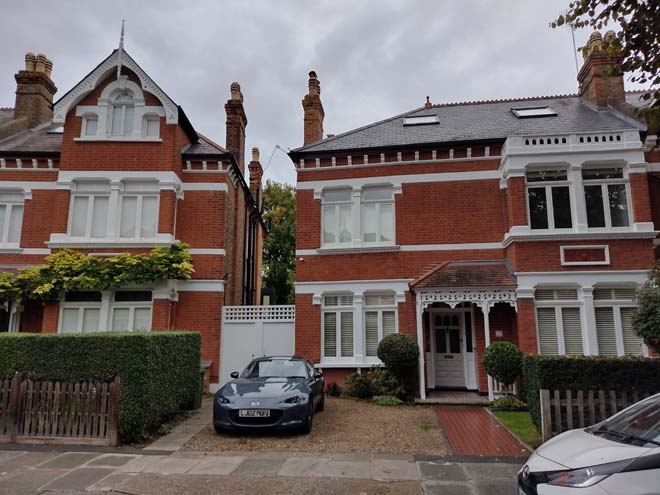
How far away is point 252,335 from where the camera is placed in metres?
14.6

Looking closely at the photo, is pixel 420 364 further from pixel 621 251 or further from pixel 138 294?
pixel 138 294

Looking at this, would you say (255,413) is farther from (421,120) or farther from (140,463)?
(421,120)

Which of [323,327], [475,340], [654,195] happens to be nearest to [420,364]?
[475,340]

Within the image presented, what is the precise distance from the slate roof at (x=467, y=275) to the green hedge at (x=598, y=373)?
4.78m

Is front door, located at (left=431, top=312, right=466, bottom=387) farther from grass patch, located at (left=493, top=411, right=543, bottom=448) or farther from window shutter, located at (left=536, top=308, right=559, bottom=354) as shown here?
grass patch, located at (left=493, top=411, right=543, bottom=448)

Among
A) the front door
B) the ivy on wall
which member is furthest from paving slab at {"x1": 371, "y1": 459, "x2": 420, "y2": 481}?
the ivy on wall

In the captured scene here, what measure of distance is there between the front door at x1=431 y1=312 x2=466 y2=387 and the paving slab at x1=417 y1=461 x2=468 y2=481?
7.13 meters

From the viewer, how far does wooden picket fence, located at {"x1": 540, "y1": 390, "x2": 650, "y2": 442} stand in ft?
24.4

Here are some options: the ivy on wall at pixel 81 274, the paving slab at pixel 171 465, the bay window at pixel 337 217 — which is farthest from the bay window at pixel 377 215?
the paving slab at pixel 171 465

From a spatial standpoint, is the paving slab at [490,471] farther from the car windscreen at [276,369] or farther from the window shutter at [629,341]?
the window shutter at [629,341]

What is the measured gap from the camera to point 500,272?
13.2 metres

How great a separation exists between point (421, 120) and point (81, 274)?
1245 centimetres

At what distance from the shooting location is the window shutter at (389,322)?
551 inches

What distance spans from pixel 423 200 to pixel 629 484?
11.3 m
